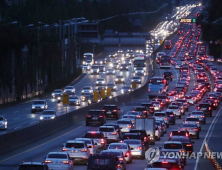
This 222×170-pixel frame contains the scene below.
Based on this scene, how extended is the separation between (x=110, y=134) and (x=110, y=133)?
7 cm

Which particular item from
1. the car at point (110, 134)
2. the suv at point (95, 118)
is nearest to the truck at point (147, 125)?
the car at point (110, 134)

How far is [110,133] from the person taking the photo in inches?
1523

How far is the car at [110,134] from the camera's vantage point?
38594 mm

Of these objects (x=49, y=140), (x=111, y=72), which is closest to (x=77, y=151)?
(x=49, y=140)

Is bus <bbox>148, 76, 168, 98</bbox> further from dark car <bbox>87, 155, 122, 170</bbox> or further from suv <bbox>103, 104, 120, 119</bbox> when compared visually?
dark car <bbox>87, 155, 122, 170</bbox>

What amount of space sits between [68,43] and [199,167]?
287 ft

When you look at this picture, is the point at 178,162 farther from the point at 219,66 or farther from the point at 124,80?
the point at 219,66

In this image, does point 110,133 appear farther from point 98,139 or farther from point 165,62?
point 165,62

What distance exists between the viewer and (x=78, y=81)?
106 metres

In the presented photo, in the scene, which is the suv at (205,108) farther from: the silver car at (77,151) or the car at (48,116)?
the silver car at (77,151)

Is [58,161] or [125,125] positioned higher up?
[58,161]

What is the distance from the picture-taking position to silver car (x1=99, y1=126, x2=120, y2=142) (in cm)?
3859

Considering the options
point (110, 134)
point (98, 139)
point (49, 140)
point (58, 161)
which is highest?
point (58, 161)

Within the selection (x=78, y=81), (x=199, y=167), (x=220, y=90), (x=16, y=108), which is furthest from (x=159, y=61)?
(x=199, y=167)
